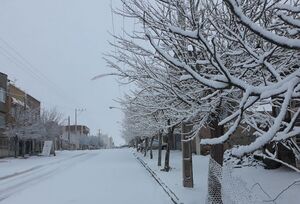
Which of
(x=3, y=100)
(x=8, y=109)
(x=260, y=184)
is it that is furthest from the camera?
(x=8, y=109)

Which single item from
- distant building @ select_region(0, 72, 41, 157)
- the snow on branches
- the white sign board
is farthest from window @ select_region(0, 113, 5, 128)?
the snow on branches

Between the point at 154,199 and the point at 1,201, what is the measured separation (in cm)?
499

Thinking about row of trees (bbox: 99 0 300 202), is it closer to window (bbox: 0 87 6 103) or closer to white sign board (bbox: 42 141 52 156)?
window (bbox: 0 87 6 103)

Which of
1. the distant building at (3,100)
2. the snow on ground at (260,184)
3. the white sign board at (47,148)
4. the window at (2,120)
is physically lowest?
the snow on ground at (260,184)

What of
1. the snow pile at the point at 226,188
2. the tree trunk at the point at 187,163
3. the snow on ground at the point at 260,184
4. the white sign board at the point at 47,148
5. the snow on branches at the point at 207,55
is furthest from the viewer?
the white sign board at the point at 47,148

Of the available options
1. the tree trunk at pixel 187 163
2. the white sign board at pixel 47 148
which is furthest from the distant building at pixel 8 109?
the tree trunk at pixel 187 163

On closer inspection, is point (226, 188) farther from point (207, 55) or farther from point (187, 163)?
point (187, 163)

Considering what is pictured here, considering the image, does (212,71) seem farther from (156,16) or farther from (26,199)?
(26,199)

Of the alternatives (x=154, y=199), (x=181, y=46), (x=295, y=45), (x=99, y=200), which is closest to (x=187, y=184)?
(x=154, y=199)

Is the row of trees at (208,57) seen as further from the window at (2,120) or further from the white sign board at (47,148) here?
the white sign board at (47,148)

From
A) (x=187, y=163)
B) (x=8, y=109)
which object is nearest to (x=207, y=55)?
(x=187, y=163)

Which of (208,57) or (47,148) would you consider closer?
(208,57)

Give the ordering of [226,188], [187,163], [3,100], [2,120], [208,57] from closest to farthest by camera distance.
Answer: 1. [208,57]
2. [226,188]
3. [187,163]
4. [2,120]
5. [3,100]

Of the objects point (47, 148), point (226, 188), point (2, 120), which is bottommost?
point (226, 188)
